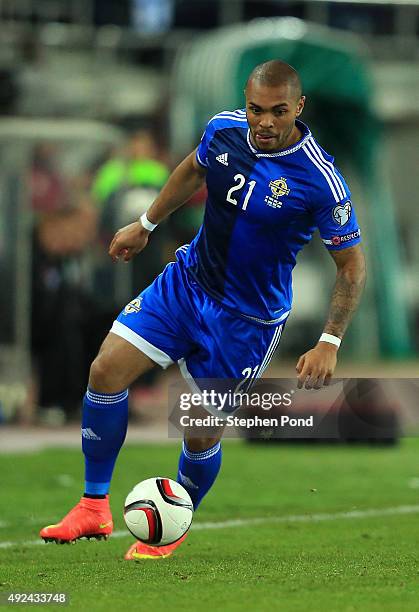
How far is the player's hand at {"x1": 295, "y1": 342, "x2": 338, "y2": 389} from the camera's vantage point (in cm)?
575

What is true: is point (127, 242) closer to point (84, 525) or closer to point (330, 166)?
point (330, 166)

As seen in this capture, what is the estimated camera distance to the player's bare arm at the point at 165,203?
6.62m

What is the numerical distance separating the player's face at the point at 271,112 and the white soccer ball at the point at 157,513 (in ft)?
5.44

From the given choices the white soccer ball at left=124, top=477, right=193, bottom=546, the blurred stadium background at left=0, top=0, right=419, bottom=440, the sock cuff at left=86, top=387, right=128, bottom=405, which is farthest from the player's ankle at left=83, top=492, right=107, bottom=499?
the blurred stadium background at left=0, top=0, right=419, bottom=440

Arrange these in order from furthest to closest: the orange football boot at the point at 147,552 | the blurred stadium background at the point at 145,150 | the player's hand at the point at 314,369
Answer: the blurred stadium background at the point at 145,150
the orange football boot at the point at 147,552
the player's hand at the point at 314,369

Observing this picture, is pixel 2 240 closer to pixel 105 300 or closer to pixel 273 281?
pixel 105 300

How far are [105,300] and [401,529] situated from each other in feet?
30.4

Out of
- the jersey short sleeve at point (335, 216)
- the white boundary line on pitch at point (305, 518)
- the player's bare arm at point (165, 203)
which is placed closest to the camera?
the jersey short sleeve at point (335, 216)

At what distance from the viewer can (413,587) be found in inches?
214

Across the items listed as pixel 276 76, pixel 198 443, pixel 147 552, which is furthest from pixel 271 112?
pixel 147 552

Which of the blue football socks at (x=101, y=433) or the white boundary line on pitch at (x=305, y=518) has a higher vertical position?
the blue football socks at (x=101, y=433)

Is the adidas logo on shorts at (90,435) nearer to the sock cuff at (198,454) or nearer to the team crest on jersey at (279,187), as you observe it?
the sock cuff at (198,454)

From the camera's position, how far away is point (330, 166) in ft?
20.2

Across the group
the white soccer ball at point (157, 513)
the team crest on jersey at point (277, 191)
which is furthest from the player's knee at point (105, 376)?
the team crest on jersey at point (277, 191)
